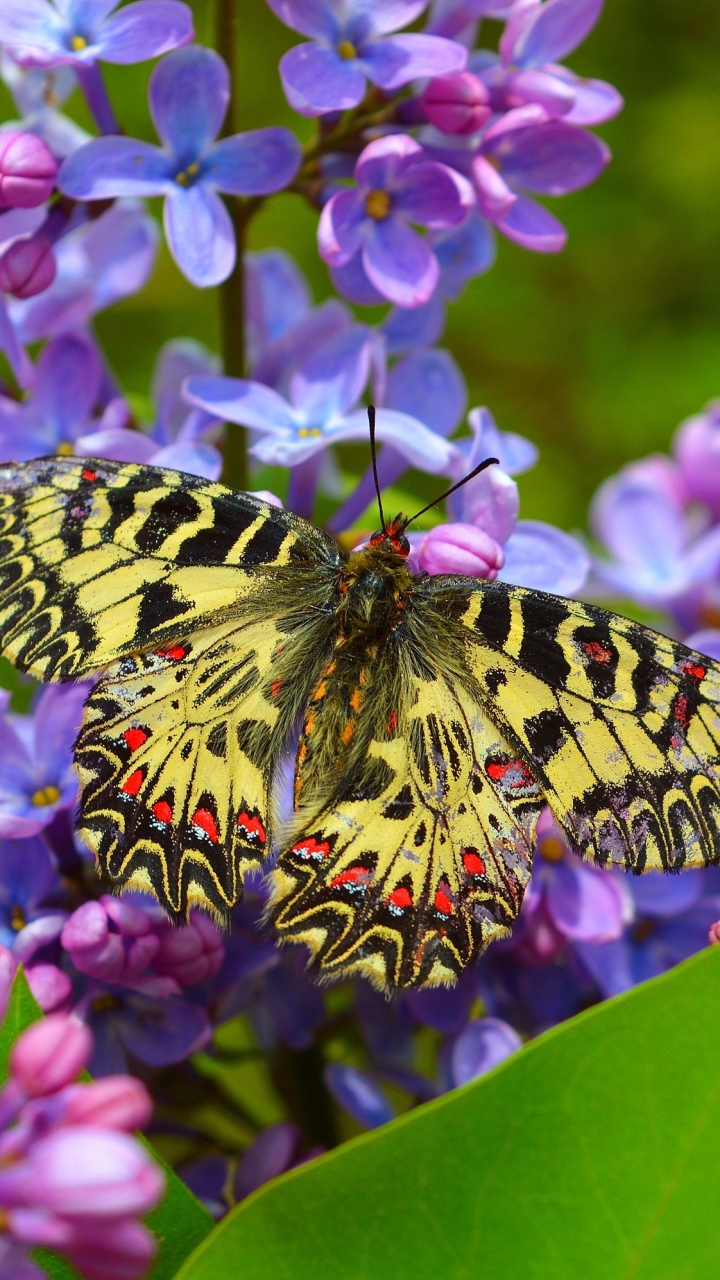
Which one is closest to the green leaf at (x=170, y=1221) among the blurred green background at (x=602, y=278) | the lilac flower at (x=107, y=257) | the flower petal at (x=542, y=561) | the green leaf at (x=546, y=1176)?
the green leaf at (x=546, y=1176)

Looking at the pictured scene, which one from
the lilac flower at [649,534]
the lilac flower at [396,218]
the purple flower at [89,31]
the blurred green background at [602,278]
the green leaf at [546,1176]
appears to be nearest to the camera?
the green leaf at [546,1176]

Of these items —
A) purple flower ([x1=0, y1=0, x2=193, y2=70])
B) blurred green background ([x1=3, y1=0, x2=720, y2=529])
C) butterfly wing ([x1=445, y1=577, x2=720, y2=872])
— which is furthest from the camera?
blurred green background ([x1=3, y1=0, x2=720, y2=529])

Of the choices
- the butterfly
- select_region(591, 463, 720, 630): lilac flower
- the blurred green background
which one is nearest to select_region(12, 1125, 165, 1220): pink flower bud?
the butterfly

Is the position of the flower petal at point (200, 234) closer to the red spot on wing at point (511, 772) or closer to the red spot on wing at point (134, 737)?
the red spot on wing at point (134, 737)

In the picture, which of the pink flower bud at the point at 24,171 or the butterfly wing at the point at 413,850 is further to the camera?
the pink flower bud at the point at 24,171

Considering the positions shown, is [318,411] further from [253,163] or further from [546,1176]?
[546,1176]

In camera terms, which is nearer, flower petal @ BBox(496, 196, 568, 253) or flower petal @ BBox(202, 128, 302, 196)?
flower petal @ BBox(202, 128, 302, 196)

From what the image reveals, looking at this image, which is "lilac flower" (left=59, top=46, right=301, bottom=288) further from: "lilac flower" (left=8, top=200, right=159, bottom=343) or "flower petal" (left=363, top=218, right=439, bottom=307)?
"lilac flower" (left=8, top=200, right=159, bottom=343)
